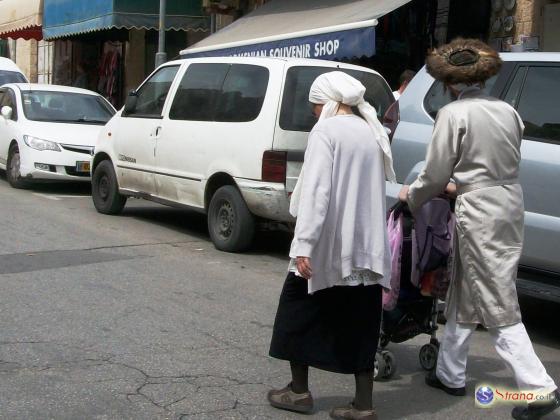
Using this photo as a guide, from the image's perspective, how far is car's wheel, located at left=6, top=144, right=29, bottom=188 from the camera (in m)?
12.4

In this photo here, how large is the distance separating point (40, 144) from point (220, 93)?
4450mm

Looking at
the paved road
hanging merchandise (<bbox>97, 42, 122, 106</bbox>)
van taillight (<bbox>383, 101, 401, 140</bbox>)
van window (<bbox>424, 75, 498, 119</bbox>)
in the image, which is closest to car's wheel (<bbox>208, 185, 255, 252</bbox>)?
the paved road

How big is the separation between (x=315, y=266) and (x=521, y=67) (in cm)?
271

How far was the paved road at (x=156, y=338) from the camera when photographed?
4.40m

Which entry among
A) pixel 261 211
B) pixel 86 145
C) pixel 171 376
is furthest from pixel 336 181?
pixel 86 145

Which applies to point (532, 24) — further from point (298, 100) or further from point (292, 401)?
point (292, 401)

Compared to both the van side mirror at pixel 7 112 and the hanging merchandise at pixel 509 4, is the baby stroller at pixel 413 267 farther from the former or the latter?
the van side mirror at pixel 7 112

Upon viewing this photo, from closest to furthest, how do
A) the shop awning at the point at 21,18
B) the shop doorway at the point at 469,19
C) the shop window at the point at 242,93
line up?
the shop window at the point at 242,93, the shop doorway at the point at 469,19, the shop awning at the point at 21,18

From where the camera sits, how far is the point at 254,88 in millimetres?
8109

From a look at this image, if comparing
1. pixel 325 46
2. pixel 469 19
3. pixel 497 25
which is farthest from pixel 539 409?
pixel 469 19

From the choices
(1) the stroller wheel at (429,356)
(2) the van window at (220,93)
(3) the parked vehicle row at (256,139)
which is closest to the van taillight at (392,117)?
(3) the parked vehicle row at (256,139)

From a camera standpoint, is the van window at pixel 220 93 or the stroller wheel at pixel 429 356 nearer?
the stroller wheel at pixel 429 356

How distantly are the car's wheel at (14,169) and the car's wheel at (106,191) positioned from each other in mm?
2331

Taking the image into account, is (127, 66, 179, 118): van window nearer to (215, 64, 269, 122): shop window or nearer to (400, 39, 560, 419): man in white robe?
(215, 64, 269, 122): shop window
